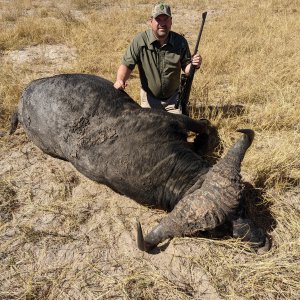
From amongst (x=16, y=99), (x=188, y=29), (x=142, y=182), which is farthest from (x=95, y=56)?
(x=142, y=182)

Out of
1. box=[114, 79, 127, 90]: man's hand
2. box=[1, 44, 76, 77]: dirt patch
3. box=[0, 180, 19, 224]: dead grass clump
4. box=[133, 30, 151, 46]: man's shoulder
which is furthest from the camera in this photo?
box=[1, 44, 76, 77]: dirt patch

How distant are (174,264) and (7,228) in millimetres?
1826

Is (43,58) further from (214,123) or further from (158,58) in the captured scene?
(214,123)

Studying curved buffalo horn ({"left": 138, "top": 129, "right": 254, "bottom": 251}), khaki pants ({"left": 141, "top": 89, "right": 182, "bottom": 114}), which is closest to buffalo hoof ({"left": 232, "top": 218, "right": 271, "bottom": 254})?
curved buffalo horn ({"left": 138, "top": 129, "right": 254, "bottom": 251})

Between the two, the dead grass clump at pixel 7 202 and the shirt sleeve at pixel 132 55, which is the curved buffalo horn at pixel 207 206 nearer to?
the dead grass clump at pixel 7 202

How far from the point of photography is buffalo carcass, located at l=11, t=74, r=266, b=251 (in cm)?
292

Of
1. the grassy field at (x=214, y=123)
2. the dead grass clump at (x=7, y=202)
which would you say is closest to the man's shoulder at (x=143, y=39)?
the grassy field at (x=214, y=123)

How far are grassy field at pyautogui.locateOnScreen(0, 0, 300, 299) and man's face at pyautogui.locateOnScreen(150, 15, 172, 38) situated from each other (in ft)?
4.36

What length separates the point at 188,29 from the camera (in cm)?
933

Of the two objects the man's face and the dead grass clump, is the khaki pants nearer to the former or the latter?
the man's face

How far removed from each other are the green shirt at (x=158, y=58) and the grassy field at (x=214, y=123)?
76 centimetres

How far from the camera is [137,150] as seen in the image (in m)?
3.72

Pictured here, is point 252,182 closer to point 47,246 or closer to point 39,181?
point 47,246

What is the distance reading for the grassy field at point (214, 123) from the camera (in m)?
3.03
